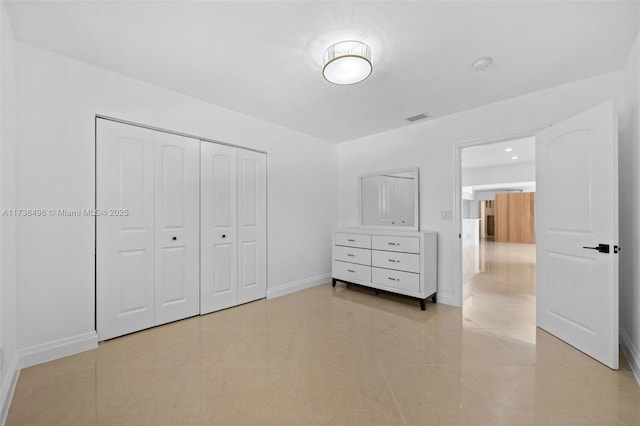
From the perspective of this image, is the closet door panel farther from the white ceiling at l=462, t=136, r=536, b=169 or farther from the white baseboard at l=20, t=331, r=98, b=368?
the white ceiling at l=462, t=136, r=536, b=169

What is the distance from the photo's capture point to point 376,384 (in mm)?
1824

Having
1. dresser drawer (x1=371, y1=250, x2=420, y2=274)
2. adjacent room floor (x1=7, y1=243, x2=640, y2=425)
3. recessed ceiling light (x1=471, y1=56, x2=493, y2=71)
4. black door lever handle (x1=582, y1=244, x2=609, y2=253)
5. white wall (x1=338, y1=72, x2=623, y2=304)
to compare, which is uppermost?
recessed ceiling light (x1=471, y1=56, x2=493, y2=71)

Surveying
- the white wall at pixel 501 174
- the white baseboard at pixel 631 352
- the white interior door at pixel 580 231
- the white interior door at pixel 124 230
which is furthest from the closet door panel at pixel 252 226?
the white wall at pixel 501 174

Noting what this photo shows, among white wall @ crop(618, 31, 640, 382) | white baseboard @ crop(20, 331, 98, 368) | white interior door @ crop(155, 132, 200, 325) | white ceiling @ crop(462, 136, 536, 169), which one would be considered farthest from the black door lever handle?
white baseboard @ crop(20, 331, 98, 368)

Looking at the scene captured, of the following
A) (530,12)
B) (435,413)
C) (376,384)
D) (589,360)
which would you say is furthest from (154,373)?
(530,12)

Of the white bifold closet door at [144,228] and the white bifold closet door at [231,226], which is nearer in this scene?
the white bifold closet door at [144,228]

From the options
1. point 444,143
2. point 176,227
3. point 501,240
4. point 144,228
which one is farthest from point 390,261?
point 501,240

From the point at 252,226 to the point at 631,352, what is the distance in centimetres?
370

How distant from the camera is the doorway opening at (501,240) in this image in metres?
3.06

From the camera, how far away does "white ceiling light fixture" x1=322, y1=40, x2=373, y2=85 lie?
197 centimetres

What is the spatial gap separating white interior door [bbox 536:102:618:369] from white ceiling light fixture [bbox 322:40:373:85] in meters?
1.91

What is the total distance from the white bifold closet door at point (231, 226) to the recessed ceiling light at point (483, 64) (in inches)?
101

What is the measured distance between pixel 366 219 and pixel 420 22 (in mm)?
2986

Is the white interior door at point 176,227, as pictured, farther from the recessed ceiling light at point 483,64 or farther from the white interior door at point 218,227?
the recessed ceiling light at point 483,64
